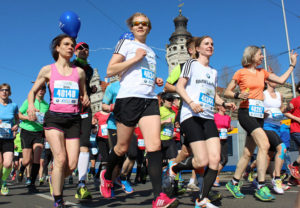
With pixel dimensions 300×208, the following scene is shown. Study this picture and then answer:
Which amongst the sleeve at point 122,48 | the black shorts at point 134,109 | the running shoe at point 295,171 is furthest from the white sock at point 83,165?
the running shoe at point 295,171

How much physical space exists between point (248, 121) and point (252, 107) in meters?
0.22

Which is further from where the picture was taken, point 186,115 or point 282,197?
point 282,197

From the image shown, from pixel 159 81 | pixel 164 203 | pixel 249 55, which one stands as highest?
pixel 249 55

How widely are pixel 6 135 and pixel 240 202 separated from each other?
460 cm

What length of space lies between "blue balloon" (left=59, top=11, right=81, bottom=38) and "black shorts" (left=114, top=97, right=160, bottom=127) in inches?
85.5

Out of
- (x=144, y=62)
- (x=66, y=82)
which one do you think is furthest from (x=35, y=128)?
(x=144, y=62)

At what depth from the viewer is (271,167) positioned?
6641 millimetres

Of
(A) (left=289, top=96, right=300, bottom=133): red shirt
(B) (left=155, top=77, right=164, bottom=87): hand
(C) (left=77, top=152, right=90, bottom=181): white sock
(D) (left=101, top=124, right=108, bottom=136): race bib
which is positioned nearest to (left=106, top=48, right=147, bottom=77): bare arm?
(B) (left=155, top=77, right=164, bottom=87): hand

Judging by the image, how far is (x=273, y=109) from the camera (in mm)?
6160

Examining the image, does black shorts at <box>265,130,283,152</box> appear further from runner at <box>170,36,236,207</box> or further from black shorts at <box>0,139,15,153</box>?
black shorts at <box>0,139,15,153</box>

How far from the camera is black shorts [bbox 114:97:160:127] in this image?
3.80 metres

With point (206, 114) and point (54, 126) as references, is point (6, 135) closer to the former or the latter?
point (54, 126)

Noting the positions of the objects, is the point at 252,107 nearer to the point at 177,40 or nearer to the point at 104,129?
the point at 104,129

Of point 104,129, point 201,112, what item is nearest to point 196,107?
point 201,112
